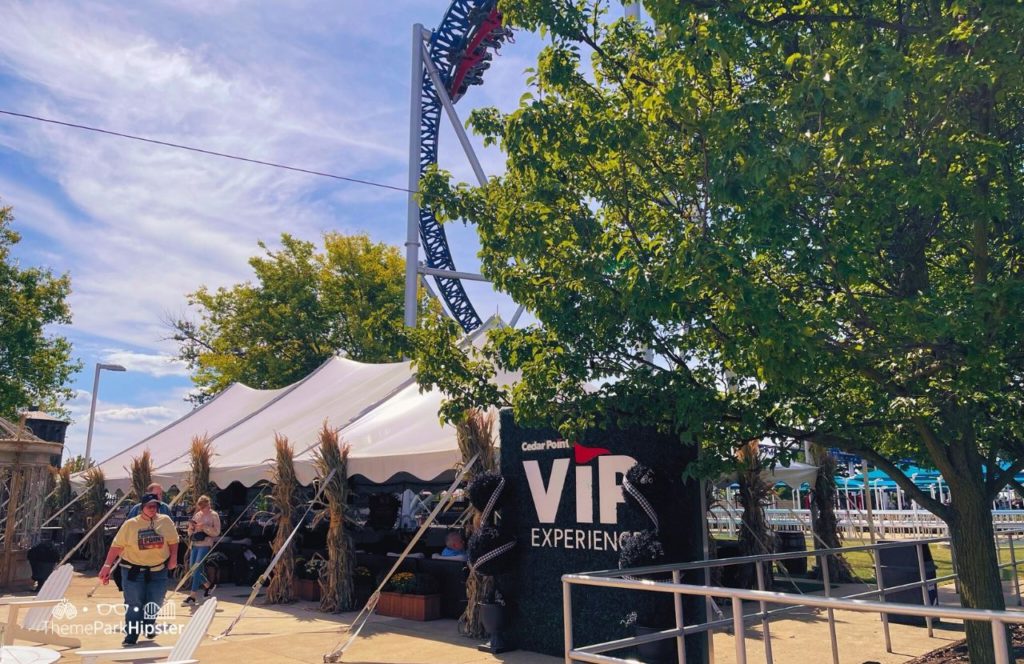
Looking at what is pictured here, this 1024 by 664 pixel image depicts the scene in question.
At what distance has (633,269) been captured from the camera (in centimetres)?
610

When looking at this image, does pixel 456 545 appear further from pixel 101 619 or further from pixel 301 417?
pixel 301 417

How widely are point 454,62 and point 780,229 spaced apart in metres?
32.4

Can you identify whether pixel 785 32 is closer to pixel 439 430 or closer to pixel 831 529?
pixel 439 430

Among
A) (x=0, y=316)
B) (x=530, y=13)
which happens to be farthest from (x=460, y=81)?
(x=530, y=13)

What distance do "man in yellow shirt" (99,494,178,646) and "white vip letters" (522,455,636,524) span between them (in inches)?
172

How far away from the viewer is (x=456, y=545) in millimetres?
11680

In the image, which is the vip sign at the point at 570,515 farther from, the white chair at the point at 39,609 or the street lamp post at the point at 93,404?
the street lamp post at the point at 93,404

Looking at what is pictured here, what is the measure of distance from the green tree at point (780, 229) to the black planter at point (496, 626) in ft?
8.32

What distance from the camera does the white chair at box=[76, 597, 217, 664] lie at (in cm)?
648

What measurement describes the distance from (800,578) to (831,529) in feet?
3.79

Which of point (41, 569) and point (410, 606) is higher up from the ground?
point (41, 569)

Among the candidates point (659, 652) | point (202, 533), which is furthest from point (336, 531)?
point (659, 652)

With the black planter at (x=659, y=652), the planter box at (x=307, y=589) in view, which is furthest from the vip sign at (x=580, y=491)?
the planter box at (x=307, y=589)

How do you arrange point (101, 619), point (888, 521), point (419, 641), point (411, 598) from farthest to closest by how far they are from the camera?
point (888, 521)
point (101, 619)
point (411, 598)
point (419, 641)
